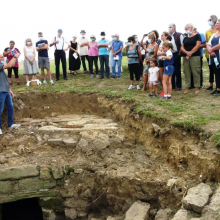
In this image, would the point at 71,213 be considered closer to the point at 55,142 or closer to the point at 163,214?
the point at 55,142

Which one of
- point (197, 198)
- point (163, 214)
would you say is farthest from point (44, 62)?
point (197, 198)

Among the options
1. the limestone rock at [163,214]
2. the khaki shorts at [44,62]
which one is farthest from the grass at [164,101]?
the limestone rock at [163,214]

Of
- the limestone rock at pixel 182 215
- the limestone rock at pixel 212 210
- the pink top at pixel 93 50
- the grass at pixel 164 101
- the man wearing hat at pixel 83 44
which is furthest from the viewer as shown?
the man wearing hat at pixel 83 44

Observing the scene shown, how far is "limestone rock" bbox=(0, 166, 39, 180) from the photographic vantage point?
6.79m

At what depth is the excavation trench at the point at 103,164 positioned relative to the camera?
5902 mm

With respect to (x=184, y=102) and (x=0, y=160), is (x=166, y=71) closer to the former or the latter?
(x=184, y=102)

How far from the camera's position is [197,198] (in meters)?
4.75

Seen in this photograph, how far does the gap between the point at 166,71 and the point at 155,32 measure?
1888 millimetres

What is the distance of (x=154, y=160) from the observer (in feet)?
22.2

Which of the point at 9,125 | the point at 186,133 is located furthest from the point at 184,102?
the point at 9,125

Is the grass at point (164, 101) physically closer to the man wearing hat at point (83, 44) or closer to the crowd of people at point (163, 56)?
the crowd of people at point (163, 56)

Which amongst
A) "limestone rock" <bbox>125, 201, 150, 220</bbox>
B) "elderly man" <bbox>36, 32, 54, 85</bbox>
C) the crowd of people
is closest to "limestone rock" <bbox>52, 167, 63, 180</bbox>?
"limestone rock" <bbox>125, 201, 150, 220</bbox>

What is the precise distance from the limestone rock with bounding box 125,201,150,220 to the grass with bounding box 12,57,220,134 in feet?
6.80

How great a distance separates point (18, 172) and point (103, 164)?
7.13 ft
